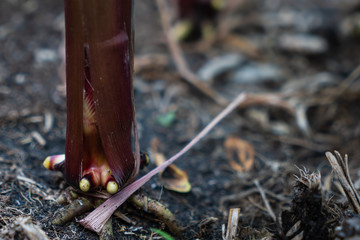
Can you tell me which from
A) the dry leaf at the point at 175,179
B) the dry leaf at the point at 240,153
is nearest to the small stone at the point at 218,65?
the dry leaf at the point at 240,153

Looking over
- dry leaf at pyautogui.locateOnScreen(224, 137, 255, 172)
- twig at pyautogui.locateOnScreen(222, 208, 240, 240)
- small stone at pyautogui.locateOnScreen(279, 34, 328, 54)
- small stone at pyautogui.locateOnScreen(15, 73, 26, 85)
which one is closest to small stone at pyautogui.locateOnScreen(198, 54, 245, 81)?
small stone at pyautogui.locateOnScreen(279, 34, 328, 54)

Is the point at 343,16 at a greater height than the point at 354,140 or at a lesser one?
greater

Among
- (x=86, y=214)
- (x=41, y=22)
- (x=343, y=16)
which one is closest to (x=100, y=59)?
(x=86, y=214)

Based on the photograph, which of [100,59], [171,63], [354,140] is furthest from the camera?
[171,63]

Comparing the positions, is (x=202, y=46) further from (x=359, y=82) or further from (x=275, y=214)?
(x=275, y=214)

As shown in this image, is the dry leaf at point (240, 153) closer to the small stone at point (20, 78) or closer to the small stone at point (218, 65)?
the small stone at point (218, 65)

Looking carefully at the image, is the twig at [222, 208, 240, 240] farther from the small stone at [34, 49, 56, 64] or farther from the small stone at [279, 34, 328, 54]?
the small stone at [279, 34, 328, 54]

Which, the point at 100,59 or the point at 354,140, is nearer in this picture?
the point at 100,59

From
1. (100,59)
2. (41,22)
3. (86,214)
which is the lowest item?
(86,214)
